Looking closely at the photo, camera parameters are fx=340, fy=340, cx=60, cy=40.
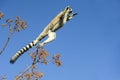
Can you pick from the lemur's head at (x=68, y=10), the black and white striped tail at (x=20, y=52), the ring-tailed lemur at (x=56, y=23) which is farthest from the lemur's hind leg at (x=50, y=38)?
the lemur's head at (x=68, y=10)

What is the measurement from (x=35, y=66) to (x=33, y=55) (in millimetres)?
542

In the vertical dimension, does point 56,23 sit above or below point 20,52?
above

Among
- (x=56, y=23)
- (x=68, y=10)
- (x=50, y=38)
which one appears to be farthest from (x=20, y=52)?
(x=68, y=10)

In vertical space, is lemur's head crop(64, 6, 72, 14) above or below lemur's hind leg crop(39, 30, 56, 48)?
above

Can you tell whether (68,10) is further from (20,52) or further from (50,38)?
(20,52)

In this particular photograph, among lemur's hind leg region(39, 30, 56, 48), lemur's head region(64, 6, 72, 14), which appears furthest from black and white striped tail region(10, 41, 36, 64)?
lemur's head region(64, 6, 72, 14)

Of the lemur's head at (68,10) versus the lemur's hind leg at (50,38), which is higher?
the lemur's head at (68,10)

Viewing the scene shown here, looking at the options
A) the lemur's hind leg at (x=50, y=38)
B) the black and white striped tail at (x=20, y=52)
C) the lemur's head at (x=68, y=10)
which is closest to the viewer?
the black and white striped tail at (x=20, y=52)

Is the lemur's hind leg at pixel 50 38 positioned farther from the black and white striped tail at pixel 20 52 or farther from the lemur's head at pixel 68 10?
the lemur's head at pixel 68 10

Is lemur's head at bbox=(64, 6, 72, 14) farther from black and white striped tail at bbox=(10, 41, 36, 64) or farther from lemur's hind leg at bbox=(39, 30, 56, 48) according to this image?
black and white striped tail at bbox=(10, 41, 36, 64)

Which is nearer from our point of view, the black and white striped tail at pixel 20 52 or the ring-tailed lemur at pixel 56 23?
the black and white striped tail at pixel 20 52

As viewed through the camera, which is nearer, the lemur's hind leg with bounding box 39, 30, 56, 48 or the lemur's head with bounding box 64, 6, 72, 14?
the lemur's hind leg with bounding box 39, 30, 56, 48

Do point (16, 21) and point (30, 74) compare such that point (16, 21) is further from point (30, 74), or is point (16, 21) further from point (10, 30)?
point (30, 74)

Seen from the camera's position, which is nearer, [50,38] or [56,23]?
[50,38]
